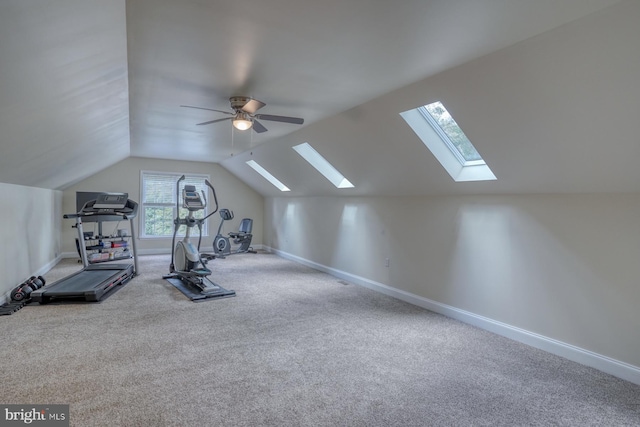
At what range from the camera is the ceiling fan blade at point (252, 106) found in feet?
10.5

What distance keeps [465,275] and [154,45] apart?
11.9 ft

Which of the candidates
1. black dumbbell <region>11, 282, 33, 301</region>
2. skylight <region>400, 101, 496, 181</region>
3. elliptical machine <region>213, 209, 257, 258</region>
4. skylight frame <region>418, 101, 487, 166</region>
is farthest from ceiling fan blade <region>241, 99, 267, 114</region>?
elliptical machine <region>213, 209, 257, 258</region>

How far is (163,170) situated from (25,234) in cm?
363

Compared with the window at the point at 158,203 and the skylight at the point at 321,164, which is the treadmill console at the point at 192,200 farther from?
the window at the point at 158,203

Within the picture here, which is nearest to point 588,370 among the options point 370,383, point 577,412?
point 577,412

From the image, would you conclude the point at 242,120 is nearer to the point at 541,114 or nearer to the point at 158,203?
the point at 541,114

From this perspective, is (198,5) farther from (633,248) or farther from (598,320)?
(598,320)

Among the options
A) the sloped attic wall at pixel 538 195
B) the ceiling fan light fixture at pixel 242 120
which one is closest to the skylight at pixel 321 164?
the sloped attic wall at pixel 538 195

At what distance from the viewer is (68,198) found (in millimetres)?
7387

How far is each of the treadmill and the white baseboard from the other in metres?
3.63

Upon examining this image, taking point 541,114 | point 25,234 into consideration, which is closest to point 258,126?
point 541,114

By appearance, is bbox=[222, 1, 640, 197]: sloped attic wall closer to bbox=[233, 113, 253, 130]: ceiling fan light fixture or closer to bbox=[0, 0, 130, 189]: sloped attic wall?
bbox=[233, 113, 253, 130]: ceiling fan light fixture

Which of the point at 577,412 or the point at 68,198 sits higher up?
the point at 68,198

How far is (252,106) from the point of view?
3293 mm
